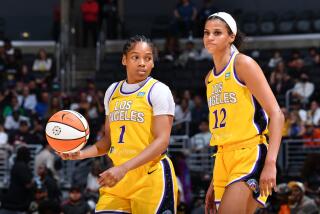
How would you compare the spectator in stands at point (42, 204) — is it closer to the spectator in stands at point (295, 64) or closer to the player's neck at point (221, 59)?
the player's neck at point (221, 59)

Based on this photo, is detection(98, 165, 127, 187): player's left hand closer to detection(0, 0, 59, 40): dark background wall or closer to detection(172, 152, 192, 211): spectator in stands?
detection(172, 152, 192, 211): spectator in stands

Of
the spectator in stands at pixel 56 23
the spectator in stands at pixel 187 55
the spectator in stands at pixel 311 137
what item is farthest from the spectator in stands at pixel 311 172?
the spectator in stands at pixel 56 23

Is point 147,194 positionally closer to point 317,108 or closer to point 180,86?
point 317,108

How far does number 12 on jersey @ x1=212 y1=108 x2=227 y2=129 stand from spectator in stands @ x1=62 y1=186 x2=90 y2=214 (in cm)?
699

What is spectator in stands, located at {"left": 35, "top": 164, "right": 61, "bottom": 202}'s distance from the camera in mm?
14760

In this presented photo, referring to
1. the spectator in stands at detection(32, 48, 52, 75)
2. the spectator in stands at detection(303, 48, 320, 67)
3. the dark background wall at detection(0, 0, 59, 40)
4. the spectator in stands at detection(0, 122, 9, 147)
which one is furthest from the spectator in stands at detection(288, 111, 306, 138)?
the dark background wall at detection(0, 0, 59, 40)

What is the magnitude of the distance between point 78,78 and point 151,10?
4261 mm

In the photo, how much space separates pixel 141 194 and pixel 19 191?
7.81 metres

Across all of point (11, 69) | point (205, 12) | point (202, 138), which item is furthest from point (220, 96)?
point (205, 12)

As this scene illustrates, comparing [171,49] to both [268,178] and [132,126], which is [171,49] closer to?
[132,126]

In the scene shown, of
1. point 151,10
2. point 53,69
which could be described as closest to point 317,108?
point 53,69

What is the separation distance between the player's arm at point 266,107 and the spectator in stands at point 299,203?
19.5 ft

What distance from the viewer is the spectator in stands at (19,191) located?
1392 centimetres

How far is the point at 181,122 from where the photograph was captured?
17.8 meters
